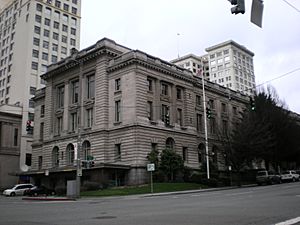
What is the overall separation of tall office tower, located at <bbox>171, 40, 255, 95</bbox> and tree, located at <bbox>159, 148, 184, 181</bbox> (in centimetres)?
9278

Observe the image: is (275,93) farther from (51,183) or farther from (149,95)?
(51,183)

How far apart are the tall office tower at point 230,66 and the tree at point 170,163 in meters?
99.3

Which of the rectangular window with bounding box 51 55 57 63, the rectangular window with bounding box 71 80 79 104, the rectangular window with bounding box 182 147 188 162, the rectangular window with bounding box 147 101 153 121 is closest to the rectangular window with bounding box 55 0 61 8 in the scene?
the rectangular window with bounding box 51 55 57 63

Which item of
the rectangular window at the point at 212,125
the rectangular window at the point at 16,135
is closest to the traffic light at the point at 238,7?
the rectangular window at the point at 212,125

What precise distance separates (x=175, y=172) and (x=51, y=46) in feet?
175

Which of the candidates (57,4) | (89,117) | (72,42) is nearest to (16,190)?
(89,117)

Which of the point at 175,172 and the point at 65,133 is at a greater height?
the point at 65,133

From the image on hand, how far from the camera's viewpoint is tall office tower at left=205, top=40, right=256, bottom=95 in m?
143

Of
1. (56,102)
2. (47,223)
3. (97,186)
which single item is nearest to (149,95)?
(97,186)

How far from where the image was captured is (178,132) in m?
50.8

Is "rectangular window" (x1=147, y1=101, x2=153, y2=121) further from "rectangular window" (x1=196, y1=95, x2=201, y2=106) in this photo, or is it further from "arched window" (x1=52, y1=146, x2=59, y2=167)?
"arched window" (x1=52, y1=146, x2=59, y2=167)

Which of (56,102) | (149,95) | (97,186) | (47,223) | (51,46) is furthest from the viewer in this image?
(51,46)

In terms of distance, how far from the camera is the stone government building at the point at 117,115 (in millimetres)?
45366

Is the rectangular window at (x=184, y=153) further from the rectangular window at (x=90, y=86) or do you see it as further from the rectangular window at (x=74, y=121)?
the rectangular window at (x=74, y=121)
